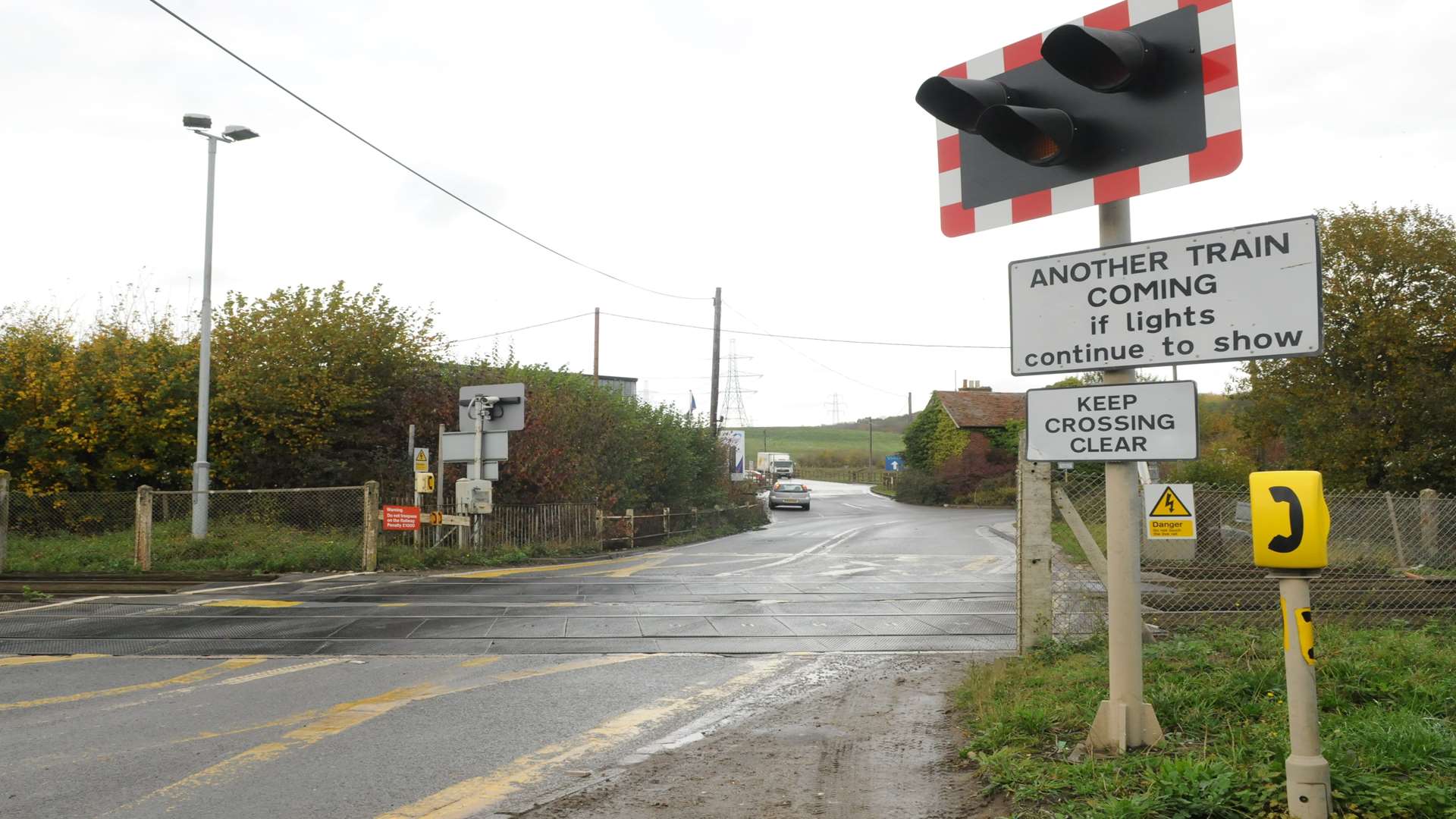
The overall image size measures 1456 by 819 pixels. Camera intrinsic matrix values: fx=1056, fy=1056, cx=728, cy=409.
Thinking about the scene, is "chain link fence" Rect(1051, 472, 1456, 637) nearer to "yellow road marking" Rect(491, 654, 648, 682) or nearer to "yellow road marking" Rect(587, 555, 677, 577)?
"yellow road marking" Rect(491, 654, 648, 682)

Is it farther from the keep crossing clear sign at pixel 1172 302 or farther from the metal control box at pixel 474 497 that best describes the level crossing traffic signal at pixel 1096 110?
the metal control box at pixel 474 497

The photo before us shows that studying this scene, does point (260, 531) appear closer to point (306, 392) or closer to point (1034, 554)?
point (306, 392)

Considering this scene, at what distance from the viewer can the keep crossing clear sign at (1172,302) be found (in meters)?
3.91

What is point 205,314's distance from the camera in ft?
63.8

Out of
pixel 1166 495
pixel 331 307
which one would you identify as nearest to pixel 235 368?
pixel 331 307

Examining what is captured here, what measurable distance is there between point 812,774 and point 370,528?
47.4 ft

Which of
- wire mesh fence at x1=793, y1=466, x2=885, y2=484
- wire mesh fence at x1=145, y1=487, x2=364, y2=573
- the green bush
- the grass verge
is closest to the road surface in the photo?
the grass verge

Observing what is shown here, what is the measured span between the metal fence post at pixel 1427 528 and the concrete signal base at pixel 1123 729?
38.1ft

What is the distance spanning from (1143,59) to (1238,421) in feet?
100

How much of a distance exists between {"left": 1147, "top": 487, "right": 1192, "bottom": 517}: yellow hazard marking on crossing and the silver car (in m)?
45.8

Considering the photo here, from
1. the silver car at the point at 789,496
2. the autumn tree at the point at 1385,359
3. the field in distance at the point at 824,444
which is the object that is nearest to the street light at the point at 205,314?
the autumn tree at the point at 1385,359

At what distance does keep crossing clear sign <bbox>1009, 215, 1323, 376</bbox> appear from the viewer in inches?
154

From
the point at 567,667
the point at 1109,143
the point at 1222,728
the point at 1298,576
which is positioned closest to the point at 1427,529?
the point at 1222,728

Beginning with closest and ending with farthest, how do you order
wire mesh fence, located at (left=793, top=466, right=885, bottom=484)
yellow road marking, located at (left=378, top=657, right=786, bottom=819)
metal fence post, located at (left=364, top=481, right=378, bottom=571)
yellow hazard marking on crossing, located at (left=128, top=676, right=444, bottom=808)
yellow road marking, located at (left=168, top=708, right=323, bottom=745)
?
1. yellow road marking, located at (left=378, top=657, right=786, bottom=819)
2. yellow hazard marking on crossing, located at (left=128, top=676, right=444, bottom=808)
3. yellow road marking, located at (left=168, top=708, right=323, bottom=745)
4. metal fence post, located at (left=364, top=481, right=378, bottom=571)
5. wire mesh fence, located at (left=793, top=466, right=885, bottom=484)
